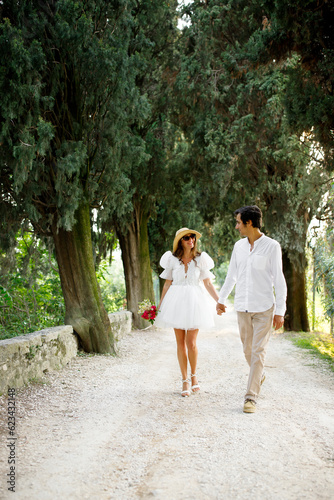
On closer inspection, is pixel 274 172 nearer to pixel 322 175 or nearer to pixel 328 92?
pixel 322 175

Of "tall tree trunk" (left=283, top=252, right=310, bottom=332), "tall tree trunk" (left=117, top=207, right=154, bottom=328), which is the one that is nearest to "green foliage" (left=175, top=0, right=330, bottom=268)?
"tall tree trunk" (left=283, top=252, right=310, bottom=332)

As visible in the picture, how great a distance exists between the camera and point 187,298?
17.2 ft

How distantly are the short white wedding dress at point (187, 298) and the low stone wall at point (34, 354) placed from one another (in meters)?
1.75

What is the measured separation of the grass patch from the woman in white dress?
119 inches

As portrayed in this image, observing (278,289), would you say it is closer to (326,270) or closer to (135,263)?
(326,270)

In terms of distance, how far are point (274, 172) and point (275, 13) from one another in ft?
22.1

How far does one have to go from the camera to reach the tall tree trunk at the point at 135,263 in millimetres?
12898

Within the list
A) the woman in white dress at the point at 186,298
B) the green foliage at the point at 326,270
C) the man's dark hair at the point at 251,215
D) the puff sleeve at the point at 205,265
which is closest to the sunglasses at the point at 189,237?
the woman in white dress at the point at 186,298

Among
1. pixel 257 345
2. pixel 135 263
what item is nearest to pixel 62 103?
pixel 257 345

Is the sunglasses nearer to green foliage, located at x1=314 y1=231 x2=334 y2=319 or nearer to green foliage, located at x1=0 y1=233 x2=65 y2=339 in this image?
green foliage, located at x1=0 y1=233 x2=65 y2=339

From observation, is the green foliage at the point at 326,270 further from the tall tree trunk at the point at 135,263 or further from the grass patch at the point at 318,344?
the tall tree trunk at the point at 135,263

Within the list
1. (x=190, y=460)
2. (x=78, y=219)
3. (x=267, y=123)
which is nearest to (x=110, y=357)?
(x=78, y=219)

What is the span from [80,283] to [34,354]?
212cm

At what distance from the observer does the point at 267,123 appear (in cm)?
1049
